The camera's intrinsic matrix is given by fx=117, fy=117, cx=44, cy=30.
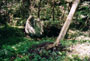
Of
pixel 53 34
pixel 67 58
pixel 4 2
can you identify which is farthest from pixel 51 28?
pixel 67 58

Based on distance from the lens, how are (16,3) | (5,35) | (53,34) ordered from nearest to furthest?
(5,35) → (53,34) → (16,3)

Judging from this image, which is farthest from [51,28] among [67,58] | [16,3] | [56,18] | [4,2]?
[67,58]

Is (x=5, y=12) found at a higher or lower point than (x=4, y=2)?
lower

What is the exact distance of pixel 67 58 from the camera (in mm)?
6320

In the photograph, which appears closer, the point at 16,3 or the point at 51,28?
the point at 51,28

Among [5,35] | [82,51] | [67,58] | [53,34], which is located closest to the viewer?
[67,58]

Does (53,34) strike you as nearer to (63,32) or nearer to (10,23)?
(10,23)

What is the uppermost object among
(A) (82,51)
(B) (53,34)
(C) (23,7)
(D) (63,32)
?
(C) (23,7)

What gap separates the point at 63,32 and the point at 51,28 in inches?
386

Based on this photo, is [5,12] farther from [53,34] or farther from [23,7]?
[53,34]

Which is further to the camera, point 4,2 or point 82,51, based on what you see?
point 4,2

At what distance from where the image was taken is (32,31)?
1421 centimetres

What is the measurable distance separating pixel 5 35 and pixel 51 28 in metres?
6.27

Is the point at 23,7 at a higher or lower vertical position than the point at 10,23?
higher
